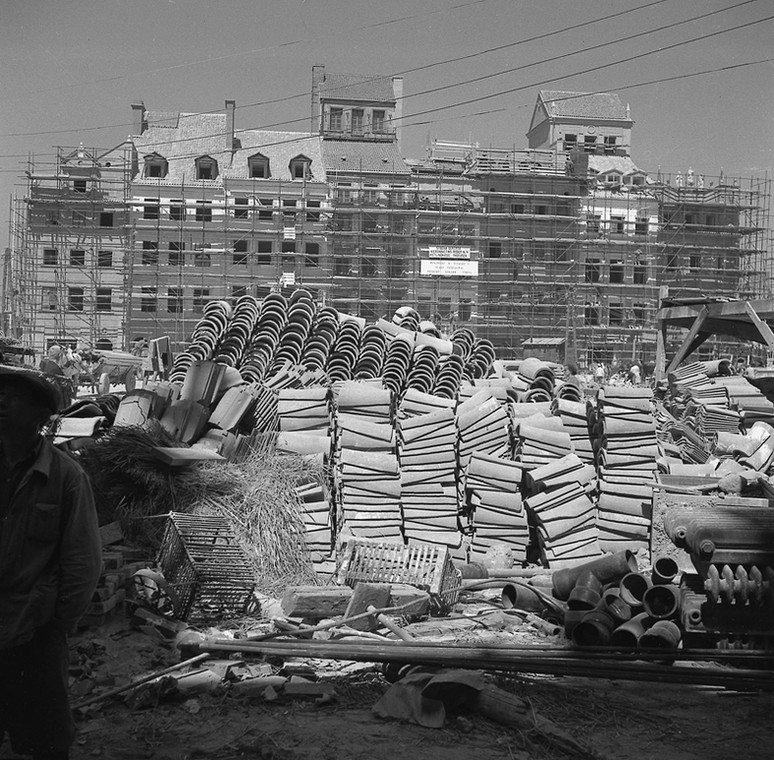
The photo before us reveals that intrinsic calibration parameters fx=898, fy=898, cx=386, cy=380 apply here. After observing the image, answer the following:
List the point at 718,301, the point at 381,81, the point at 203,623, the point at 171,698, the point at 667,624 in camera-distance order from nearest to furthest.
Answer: the point at 171,698, the point at 667,624, the point at 203,623, the point at 718,301, the point at 381,81

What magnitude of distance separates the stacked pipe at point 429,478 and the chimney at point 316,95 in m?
49.9

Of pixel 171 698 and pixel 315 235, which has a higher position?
pixel 315 235

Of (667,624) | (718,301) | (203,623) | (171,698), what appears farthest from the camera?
(718,301)

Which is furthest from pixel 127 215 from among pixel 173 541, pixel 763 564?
pixel 763 564

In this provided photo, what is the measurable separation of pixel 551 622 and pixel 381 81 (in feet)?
192

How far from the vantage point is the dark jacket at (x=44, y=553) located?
346cm

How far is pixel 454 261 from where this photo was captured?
46531 millimetres

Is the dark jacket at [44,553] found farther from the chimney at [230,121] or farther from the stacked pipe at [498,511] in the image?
the chimney at [230,121]

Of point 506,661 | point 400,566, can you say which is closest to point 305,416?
point 400,566

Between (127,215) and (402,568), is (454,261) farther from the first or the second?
(402,568)

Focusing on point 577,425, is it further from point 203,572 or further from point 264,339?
point 203,572

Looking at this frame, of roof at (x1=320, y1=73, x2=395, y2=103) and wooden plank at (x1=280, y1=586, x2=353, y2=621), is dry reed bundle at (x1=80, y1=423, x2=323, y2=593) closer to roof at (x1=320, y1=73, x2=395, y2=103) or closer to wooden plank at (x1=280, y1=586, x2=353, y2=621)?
wooden plank at (x1=280, y1=586, x2=353, y2=621)

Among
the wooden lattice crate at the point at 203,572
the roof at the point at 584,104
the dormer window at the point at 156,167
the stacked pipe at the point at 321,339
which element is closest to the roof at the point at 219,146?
the dormer window at the point at 156,167

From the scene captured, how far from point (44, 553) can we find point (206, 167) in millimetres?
50288
